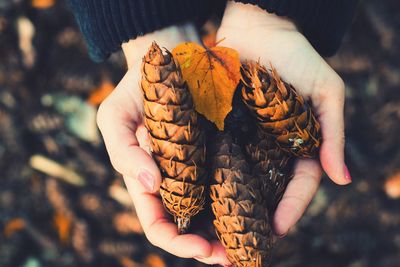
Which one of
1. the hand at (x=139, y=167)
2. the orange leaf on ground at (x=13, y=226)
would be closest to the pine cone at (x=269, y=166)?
the hand at (x=139, y=167)

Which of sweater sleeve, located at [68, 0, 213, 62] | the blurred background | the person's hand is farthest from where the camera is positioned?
the blurred background

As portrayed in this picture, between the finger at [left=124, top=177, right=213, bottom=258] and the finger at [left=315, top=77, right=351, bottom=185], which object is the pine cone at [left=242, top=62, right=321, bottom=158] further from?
the finger at [left=124, top=177, right=213, bottom=258]

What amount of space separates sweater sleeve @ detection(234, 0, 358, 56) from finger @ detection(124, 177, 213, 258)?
0.84 m

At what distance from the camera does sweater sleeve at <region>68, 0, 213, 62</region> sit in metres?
1.75

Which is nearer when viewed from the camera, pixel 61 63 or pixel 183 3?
pixel 183 3

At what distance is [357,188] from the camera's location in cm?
253

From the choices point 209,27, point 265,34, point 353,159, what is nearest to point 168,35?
point 265,34

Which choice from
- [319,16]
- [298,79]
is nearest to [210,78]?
[298,79]

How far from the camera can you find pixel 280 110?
1.50 metres

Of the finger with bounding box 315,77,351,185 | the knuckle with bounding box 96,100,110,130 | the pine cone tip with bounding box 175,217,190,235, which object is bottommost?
the pine cone tip with bounding box 175,217,190,235

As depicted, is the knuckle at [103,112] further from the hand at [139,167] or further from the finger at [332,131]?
the finger at [332,131]

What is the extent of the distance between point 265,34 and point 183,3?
0.37 meters

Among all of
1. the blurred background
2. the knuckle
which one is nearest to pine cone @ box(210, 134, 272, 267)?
the knuckle

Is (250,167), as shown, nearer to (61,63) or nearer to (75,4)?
(75,4)
